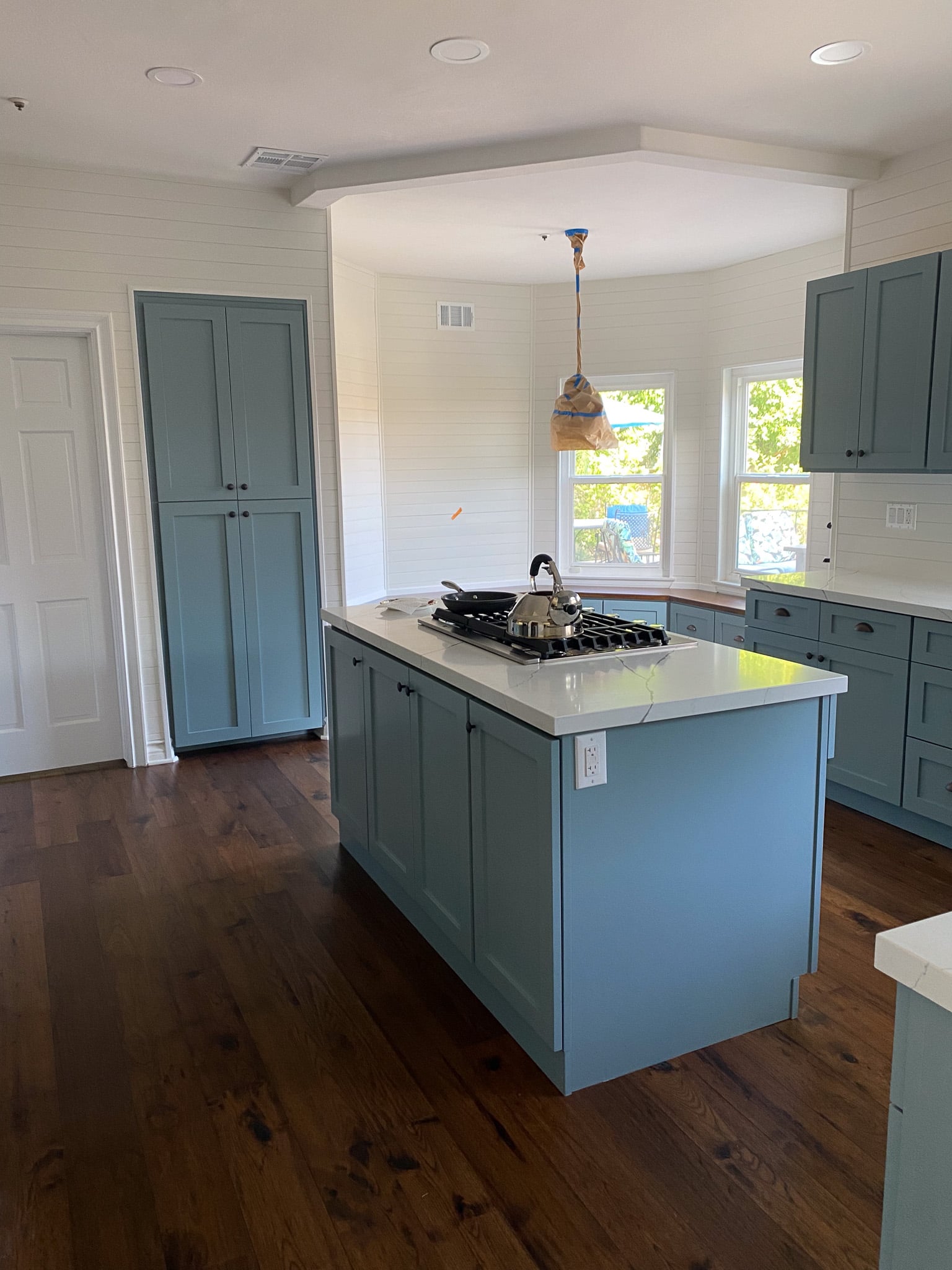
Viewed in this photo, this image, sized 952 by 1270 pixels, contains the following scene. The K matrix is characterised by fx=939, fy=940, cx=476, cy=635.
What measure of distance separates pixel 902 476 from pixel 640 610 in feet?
7.39

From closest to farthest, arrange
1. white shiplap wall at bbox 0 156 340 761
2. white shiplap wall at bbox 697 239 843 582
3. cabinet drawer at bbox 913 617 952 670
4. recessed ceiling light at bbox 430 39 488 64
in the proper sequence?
recessed ceiling light at bbox 430 39 488 64 < cabinet drawer at bbox 913 617 952 670 < white shiplap wall at bbox 0 156 340 761 < white shiplap wall at bbox 697 239 843 582

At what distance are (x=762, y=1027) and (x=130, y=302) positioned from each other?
3.94 m

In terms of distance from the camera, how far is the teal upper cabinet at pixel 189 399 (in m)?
4.40

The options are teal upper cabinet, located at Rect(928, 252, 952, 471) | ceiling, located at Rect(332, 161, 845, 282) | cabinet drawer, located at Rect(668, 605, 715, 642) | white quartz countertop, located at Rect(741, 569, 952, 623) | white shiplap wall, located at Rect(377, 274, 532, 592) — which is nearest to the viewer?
white quartz countertop, located at Rect(741, 569, 952, 623)

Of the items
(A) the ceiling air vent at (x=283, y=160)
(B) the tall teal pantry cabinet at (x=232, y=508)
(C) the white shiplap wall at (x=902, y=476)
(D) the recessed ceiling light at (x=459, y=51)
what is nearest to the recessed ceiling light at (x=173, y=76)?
(A) the ceiling air vent at (x=283, y=160)

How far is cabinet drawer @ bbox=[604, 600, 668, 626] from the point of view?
6.20 metres

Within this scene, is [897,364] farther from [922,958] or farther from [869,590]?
[922,958]

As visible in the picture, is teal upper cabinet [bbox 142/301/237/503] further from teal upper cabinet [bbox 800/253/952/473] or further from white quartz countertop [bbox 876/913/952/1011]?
white quartz countertop [bbox 876/913/952/1011]

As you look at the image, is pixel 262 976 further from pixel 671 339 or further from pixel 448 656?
pixel 671 339

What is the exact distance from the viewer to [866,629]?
3.70 meters

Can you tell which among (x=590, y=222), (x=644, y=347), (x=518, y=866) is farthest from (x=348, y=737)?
(x=644, y=347)

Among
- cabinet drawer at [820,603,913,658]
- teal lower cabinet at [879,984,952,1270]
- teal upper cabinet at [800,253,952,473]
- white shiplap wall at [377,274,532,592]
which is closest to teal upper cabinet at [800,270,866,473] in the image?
teal upper cabinet at [800,253,952,473]

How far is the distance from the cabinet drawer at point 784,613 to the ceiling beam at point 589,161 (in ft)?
5.94

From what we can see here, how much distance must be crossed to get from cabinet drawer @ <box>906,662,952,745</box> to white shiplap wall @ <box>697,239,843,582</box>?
209cm
